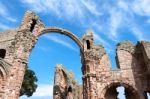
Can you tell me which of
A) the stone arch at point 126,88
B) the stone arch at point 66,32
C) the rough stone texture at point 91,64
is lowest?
the stone arch at point 126,88

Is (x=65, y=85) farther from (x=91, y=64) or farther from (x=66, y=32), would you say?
(x=91, y=64)

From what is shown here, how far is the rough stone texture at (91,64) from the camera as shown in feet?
48.3

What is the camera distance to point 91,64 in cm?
1698

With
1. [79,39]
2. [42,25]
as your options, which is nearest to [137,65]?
[79,39]

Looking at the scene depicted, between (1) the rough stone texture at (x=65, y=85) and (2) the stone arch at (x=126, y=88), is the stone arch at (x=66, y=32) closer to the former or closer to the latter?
(2) the stone arch at (x=126, y=88)

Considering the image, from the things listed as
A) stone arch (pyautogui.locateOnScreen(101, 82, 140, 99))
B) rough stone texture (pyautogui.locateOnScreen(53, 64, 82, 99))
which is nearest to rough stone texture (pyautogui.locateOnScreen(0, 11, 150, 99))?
stone arch (pyautogui.locateOnScreen(101, 82, 140, 99))

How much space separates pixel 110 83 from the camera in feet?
53.5

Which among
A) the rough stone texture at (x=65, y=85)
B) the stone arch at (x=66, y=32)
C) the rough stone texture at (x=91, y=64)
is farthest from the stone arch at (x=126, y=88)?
the rough stone texture at (x=65, y=85)

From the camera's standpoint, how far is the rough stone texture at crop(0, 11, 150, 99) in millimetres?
14711

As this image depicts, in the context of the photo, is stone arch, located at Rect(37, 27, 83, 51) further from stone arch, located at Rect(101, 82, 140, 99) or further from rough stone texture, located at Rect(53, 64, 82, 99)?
rough stone texture, located at Rect(53, 64, 82, 99)

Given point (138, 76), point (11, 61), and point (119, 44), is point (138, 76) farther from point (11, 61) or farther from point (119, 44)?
point (11, 61)

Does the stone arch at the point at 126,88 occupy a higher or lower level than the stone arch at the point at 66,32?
lower

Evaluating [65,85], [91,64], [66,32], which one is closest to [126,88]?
[91,64]

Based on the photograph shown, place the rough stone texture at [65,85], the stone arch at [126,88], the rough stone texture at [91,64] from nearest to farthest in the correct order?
the rough stone texture at [91,64]
the stone arch at [126,88]
the rough stone texture at [65,85]
